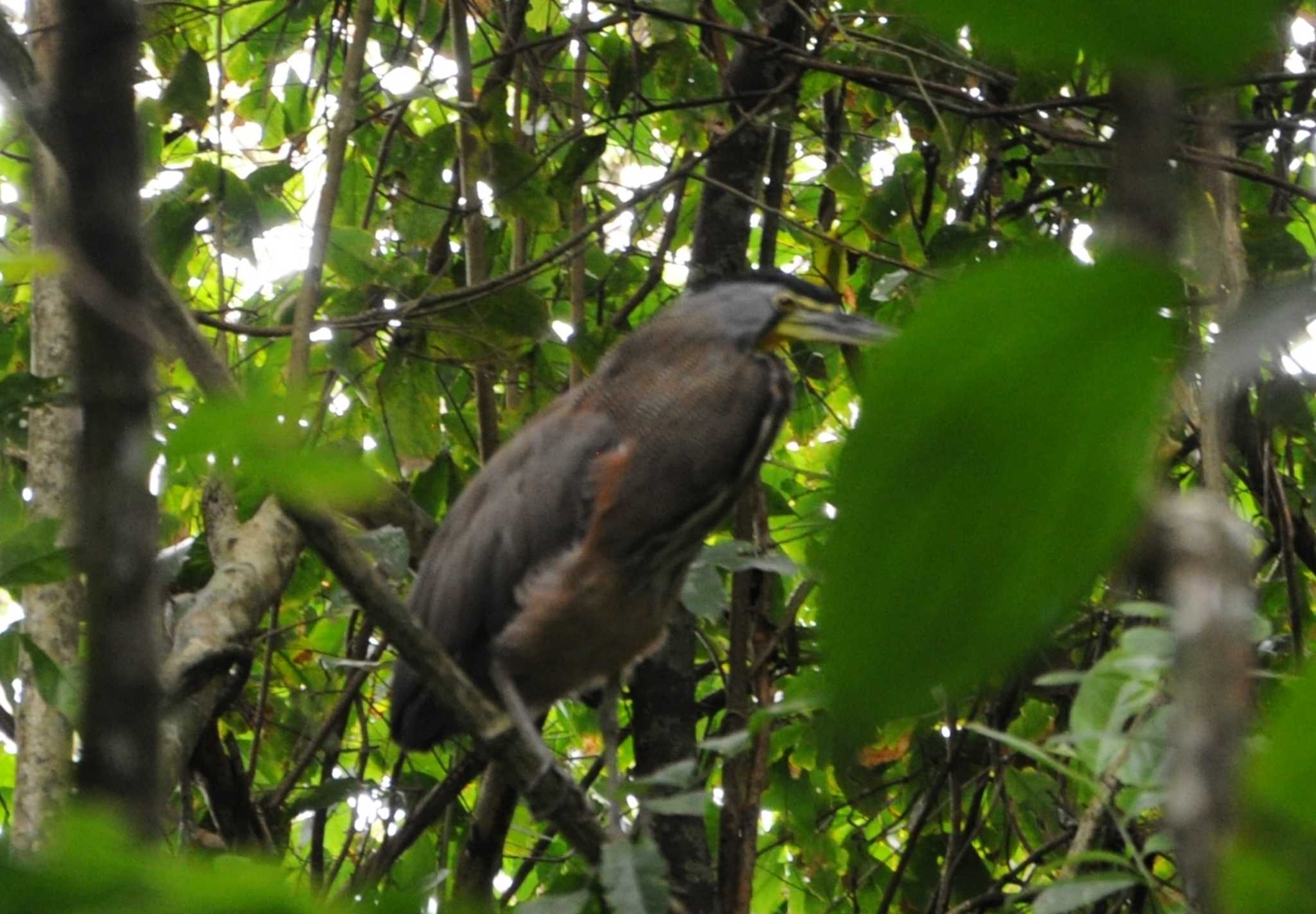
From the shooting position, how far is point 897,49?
11.8 feet

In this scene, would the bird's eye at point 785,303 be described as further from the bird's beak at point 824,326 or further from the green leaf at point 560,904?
the green leaf at point 560,904

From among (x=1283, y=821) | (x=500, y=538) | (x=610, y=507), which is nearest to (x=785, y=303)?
(x=610, y=507)

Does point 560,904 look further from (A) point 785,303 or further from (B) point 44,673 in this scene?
(A) point 785,303

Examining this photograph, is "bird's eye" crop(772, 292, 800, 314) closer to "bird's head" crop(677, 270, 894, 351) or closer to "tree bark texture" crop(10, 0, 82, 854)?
"bird's head" crop(677, 270, 894, 351)

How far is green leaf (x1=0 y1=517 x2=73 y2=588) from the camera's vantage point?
2.17 meters

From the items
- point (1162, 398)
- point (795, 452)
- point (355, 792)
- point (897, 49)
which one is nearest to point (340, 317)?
point (355, 792)

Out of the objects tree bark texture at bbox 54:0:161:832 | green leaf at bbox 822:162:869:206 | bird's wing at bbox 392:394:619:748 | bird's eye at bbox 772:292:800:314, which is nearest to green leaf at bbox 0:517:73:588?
bird's wing at bbox 392:394:619:748

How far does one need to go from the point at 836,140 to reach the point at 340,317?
149 cm

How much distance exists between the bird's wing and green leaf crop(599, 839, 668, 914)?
3.46 ft

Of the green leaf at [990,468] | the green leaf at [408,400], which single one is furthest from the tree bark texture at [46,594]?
the green leaf at [990,468]

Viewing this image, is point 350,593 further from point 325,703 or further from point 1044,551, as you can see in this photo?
point 325,703

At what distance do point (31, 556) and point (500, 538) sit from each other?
1080mm

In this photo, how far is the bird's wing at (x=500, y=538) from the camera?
3057 millimetres

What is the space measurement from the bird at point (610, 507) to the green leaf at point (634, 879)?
3.08 ft
